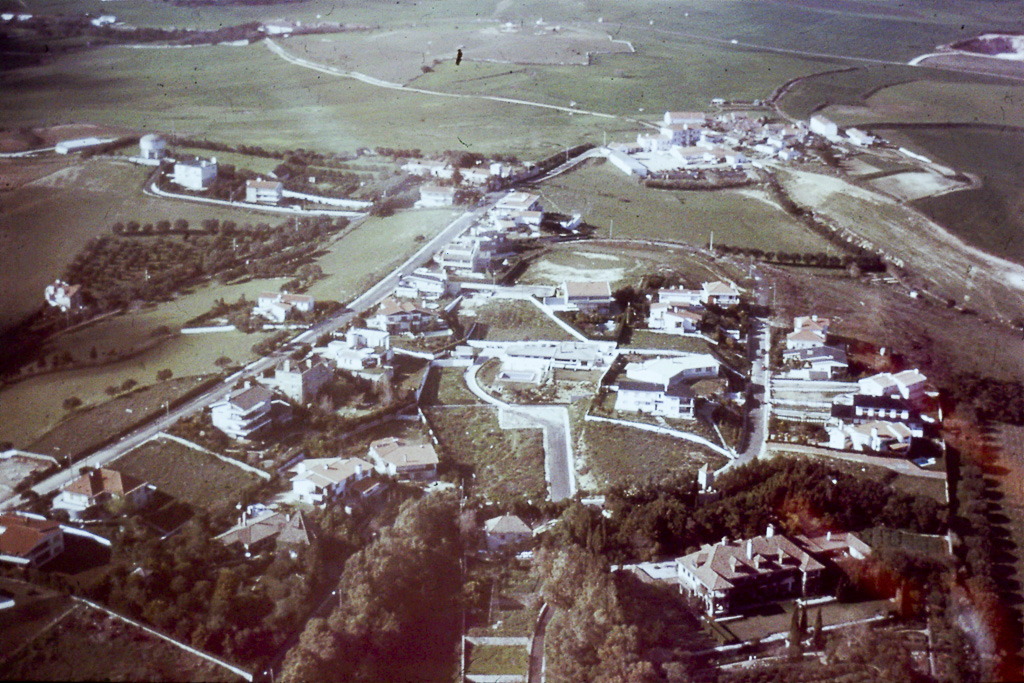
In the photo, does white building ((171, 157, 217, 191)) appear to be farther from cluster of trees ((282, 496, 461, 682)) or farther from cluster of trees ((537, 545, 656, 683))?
cluster of trees ((537, 545, 656, 683))

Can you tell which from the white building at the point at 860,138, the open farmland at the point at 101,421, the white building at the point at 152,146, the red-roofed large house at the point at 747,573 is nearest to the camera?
the red-roofed large house at the point at 747,573

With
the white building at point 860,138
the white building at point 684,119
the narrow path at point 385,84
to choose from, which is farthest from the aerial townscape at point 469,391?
the white building at point 684,119

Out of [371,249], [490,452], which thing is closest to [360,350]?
[490,452]

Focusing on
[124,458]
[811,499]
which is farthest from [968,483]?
[124,458]

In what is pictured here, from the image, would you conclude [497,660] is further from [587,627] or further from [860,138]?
[860,138]

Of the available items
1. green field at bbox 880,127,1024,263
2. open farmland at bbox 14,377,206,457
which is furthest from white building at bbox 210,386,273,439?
green field at bbox 880,127,1024,263

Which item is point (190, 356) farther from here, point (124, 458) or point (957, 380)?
point (957, 380)

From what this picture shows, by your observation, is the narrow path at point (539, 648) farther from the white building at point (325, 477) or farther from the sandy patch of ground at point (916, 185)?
the sandy patch of ground at point (916, 185)
